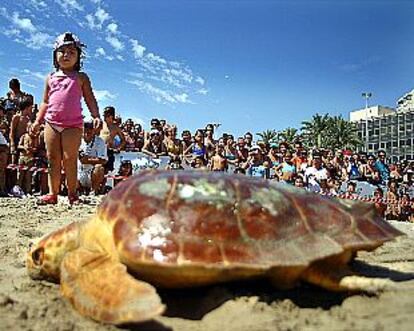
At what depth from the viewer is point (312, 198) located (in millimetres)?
2373

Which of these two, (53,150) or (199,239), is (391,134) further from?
(199,239)

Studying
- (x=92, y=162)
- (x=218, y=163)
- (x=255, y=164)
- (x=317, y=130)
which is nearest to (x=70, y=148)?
(x=92, y=162)

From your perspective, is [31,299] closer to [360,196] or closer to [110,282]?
[110,282]

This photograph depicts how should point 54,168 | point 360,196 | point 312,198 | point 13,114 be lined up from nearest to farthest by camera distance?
point 312,198, point 54,168, point 13,114, point 360,196

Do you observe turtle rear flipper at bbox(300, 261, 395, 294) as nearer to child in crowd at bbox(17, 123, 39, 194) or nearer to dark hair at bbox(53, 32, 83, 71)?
dark hair at bbox(53, 32, 83, 71)

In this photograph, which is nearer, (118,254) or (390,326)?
(390,326)

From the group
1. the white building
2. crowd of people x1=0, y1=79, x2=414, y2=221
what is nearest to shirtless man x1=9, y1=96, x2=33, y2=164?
crowd of people x1=0, y1=79, x2=414, y2=221

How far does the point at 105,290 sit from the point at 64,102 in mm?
3121

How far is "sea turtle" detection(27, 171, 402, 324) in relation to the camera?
2.00 metres

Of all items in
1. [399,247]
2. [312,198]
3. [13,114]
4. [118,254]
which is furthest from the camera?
[13,114]

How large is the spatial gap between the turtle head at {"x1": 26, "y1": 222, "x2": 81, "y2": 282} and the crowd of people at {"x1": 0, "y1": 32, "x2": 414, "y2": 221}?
237 cm

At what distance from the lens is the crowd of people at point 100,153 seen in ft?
15.3

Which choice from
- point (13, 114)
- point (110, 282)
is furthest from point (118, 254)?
point (13, 114)

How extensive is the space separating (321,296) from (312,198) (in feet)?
1.65
